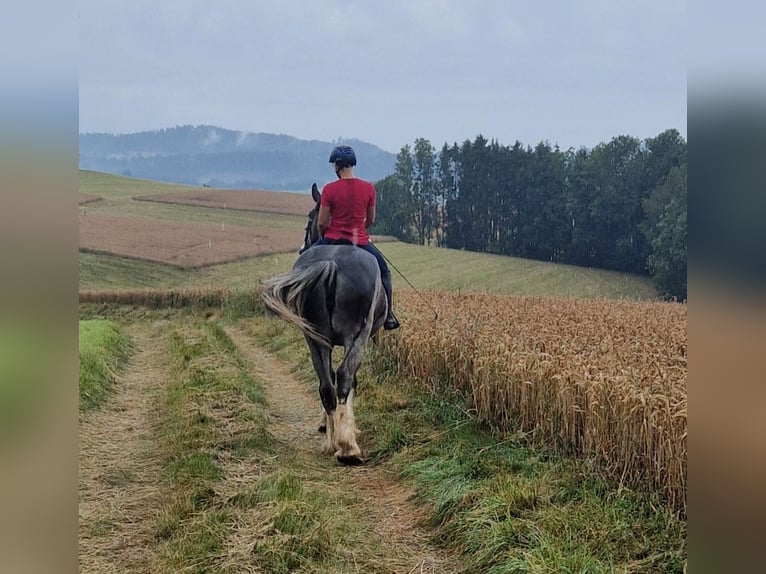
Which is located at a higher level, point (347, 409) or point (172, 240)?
point (172, 240)

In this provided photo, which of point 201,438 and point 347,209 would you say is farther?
point 347,209

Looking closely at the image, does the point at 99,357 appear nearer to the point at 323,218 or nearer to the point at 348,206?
the point at 323,218

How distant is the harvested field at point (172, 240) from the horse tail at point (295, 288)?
263 cm

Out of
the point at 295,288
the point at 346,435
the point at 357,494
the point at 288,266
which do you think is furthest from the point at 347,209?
the point at 357,494

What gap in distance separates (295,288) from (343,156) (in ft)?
3.57

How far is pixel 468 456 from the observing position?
4.94m

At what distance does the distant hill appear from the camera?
526cm

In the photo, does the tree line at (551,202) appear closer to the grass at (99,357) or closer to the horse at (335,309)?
the horse at (335,309)

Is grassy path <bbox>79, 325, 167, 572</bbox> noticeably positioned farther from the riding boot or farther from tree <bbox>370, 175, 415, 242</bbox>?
tree <bbox>370, 175, 415, 242</bbox>

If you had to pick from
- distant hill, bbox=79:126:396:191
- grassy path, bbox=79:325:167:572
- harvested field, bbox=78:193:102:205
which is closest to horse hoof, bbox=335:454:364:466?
grassy path, bbox=79:325:167:572

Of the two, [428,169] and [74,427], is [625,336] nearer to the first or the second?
[428,169]

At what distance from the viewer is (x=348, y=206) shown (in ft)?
17.4
